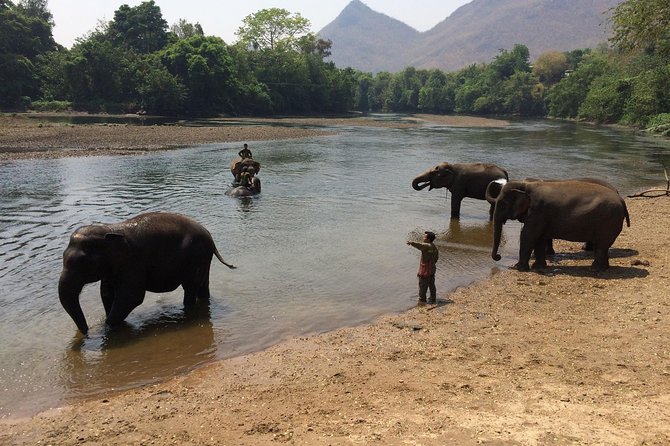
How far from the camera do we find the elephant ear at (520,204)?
12.7 m

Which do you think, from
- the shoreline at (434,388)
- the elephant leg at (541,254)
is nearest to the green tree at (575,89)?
the elephant leg at (541,254)

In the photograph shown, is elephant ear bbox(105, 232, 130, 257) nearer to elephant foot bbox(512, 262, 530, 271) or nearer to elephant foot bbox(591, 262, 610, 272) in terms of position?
elephant foot bbox(512, 262, 530, 271)

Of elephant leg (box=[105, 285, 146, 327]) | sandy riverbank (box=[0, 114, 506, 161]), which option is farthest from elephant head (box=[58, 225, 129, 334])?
sandy riverbank (box=[0, 114, 506, 161])

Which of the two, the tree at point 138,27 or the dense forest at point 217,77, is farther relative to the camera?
the tree at point 138,27

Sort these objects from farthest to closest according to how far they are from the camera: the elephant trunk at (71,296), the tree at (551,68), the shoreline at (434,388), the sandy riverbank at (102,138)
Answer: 1. the tree at (551,68)
2. the sandy riverbank at (102,138)
3. the elephant trunk at (71,296)
4. the shoreline at (434,388)

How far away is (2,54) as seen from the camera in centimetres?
7894

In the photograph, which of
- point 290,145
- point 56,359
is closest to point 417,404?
point 56,359

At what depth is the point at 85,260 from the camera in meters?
8.96

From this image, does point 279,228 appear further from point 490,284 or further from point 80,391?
point 80,391

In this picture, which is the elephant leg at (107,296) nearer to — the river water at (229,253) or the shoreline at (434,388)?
the river water at (229,253)

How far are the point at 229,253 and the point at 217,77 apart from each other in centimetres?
7855

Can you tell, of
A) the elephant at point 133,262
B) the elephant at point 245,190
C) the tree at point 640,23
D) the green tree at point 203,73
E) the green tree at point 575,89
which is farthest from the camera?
the green tree at point 575,89

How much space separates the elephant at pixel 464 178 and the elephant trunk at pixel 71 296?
13.1m

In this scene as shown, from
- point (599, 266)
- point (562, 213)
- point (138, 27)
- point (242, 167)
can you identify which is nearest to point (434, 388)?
point (562, 213)
